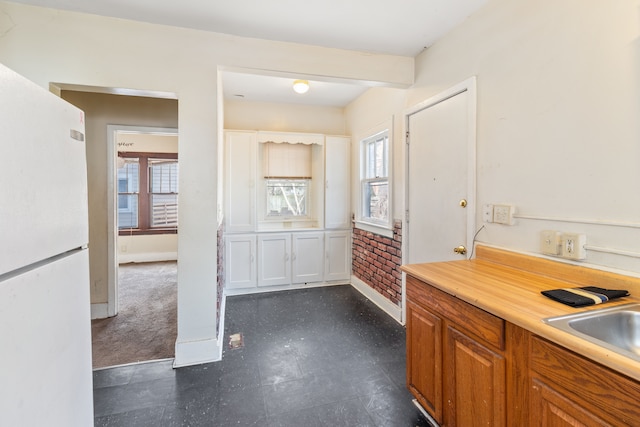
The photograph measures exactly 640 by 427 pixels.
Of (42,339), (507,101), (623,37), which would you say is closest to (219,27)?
(507,101)

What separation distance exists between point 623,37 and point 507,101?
550 millimetres

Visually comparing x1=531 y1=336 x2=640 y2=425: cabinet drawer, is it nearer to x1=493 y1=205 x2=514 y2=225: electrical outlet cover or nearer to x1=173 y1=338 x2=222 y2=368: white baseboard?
x1=493 y1=205 x2=514 y2=225: electrical outlet cover

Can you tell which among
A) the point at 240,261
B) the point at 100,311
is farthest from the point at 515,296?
the point at 100,311

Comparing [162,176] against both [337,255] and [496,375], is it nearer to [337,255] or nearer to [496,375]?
[337,255]

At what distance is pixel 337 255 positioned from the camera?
4191mm

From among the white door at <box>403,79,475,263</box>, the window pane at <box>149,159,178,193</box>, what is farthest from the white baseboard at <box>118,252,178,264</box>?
the white door at <box>403,79,475,263</box>

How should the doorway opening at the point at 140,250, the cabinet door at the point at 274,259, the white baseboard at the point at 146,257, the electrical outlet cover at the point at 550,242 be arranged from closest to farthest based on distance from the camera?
the electrical outlet cover at the point at 550,242 → the doorway opening at the point at 140,250 → the cabinet door at the point at 274,259 → the white baseboard at the point at 146,257

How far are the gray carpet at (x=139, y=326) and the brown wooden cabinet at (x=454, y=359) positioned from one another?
1.98 m

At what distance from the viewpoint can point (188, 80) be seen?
226cm

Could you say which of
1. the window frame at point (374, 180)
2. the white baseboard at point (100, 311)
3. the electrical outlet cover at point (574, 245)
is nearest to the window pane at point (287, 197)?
the window frame at point (374, 180)

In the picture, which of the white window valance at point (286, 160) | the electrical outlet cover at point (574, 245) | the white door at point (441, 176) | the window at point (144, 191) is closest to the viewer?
the electrical outlet cover at point (574, 245)

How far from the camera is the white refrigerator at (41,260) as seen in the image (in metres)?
0.74

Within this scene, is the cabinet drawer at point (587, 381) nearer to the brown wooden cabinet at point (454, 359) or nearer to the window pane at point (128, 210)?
the brown wooden cabinet at point (454, 359)

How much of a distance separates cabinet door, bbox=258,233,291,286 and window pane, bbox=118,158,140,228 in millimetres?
3672
